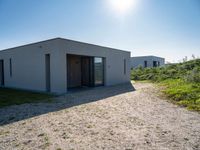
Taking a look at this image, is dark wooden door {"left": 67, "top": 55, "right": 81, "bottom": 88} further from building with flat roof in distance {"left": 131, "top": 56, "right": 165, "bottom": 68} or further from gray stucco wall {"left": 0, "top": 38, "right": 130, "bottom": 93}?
building with flat roof in distance {"left": 131, "top": 56, "right": 165, "bottom": 68}

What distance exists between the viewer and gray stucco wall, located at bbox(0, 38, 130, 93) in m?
9.38

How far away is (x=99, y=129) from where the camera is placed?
147 inches

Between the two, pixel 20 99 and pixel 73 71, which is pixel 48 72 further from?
pixel 73 71

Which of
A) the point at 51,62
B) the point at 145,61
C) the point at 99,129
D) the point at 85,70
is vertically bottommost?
the point at 99,129

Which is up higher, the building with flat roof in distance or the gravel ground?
the building with flat roof in distance

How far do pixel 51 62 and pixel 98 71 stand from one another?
14.4ft

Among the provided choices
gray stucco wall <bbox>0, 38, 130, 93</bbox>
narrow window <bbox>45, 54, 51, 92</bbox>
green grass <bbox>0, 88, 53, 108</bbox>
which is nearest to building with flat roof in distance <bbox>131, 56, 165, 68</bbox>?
gray stucco wall <bbox>0, 38, 130, 93</bbox>

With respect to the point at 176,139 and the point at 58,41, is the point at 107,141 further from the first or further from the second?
the point at 58,41

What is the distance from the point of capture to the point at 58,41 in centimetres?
915

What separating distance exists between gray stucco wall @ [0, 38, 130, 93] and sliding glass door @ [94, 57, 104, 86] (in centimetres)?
37

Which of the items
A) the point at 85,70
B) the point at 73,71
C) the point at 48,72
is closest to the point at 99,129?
the point at 48,72

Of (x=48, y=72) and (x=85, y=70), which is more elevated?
(x=85, y=70)

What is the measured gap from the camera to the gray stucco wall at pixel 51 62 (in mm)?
9375

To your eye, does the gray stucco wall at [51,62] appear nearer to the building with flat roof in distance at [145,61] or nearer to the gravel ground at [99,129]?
the gravel ground at [99,129]
